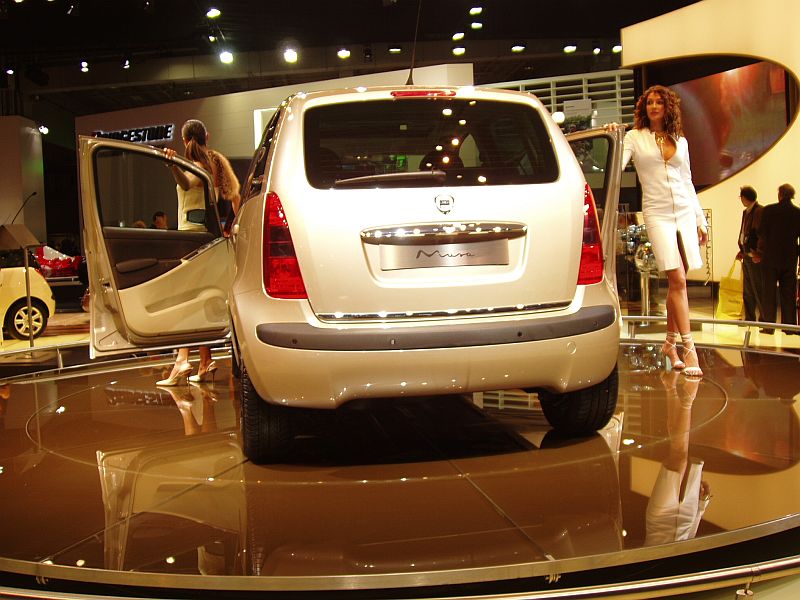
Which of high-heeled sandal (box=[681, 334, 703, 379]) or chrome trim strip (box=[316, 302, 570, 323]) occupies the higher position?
chrome trim strip (box=[316, 302, 570, 323])

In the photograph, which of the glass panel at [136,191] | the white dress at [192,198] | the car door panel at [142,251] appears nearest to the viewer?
the car door panel at [142,251]

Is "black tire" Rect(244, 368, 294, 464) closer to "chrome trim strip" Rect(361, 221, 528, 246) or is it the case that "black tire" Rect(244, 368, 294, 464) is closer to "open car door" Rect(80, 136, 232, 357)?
"chrome trim strip" Rect(361, 221, 528, 246)

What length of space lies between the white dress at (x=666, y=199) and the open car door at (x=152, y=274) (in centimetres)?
256

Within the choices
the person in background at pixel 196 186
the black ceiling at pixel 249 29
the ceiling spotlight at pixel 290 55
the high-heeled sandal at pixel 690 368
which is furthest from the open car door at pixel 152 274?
the ceiling spotlight at pixel 290 55

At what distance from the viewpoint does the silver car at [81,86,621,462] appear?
9.69ft

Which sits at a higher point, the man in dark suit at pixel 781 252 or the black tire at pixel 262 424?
the man in dark suit at pixel 781 252

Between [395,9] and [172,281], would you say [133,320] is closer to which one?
[172,281]

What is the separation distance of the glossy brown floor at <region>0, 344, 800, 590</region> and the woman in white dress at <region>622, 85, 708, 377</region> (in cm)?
75

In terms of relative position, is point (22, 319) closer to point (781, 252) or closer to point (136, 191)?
point (136, 191)

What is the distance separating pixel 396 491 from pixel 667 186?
9.53ft

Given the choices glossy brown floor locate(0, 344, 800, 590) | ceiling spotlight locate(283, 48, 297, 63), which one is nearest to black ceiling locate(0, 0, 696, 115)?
ceiling spotlight locate(283, 48, 297, 63)

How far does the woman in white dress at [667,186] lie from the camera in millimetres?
4895

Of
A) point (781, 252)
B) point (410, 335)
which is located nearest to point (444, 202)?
point (410, 335)

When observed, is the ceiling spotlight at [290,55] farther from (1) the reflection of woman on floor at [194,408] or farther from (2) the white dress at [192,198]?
(1) the reflection of woman on floor at [194,408]
